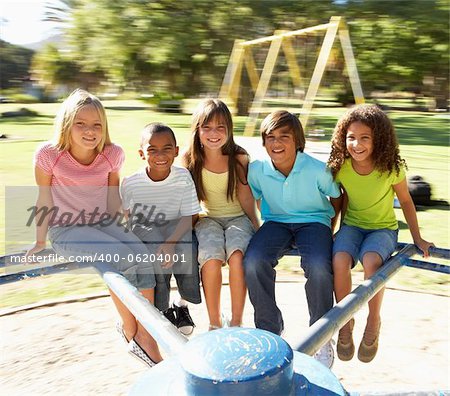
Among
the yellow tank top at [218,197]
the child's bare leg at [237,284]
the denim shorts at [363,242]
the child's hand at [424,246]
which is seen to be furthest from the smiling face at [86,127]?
the child's hand at [424,246]

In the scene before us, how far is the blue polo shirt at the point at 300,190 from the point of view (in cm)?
254

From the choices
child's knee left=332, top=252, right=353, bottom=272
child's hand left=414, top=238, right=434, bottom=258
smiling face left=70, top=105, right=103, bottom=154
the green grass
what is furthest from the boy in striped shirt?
the green grass

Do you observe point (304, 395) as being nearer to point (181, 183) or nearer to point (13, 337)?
point (181, 183)

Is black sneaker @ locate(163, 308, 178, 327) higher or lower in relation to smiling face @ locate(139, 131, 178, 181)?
lower

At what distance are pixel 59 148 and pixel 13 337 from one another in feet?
3.67

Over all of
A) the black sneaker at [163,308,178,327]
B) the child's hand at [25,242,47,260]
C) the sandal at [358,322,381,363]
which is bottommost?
the black sneaker at [163,308,178,327]

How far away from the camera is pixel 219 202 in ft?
8.94

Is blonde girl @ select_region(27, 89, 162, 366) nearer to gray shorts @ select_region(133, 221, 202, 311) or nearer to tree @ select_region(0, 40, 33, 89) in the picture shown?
gray shorts @ select_region(133, 221, 202, 311)

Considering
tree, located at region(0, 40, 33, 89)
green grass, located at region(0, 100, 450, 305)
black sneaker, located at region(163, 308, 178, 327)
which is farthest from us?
tree, located at region(0, 40, 33, 89)

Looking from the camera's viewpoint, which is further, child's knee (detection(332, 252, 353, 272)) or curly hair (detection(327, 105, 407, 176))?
curly hair (detection(327, 105, 407, 176))

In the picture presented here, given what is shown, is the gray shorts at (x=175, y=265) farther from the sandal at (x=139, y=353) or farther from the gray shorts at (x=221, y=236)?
the sandal at (x=139, y=353)

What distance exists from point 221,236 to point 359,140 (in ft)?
2.45

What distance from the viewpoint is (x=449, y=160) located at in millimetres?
10234

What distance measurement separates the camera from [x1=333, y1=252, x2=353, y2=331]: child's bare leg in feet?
7.53
